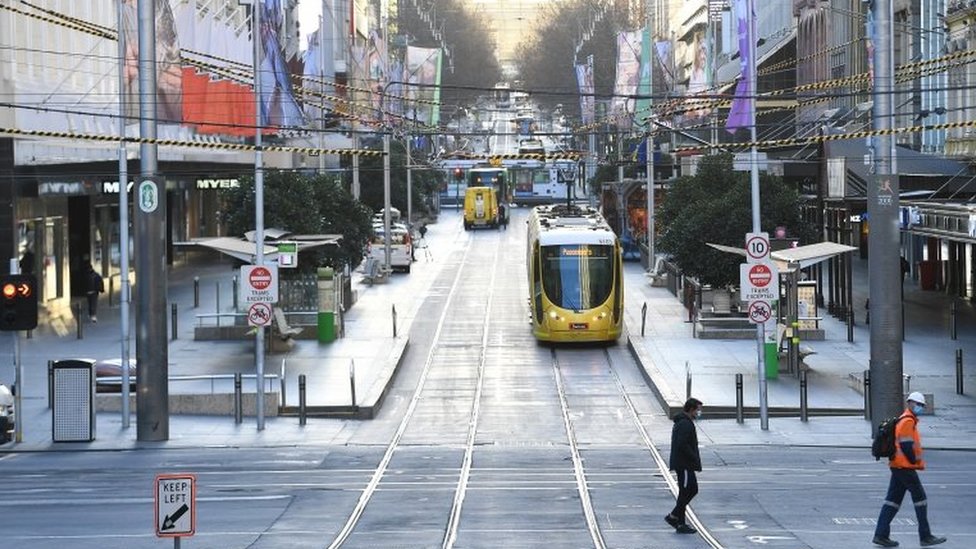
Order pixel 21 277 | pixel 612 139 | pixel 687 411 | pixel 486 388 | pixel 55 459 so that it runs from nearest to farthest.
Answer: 1. pixel 687 411
2. pixel 55 459
3. pixel 21 277
4. pixel 486 388
5. pixel 612 139

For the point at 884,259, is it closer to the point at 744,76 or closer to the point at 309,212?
the point at 744,76

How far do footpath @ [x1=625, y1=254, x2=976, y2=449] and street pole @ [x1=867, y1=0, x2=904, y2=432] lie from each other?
101 cm

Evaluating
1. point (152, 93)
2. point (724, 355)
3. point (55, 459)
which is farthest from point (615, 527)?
point (724, 355)

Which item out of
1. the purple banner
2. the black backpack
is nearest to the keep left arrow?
the black backpack

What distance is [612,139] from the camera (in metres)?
113

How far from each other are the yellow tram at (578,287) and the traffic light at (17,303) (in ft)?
58.2

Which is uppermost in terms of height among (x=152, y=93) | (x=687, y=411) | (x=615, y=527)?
(x=152, y=93)

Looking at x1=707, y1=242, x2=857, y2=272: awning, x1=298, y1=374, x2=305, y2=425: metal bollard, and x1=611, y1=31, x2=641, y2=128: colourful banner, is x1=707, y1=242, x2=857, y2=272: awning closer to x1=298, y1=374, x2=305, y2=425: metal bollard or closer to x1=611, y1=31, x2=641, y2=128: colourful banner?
x1=298, y1=374, x2=305, y2=425: metal bollard

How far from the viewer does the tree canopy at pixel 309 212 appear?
5131cm

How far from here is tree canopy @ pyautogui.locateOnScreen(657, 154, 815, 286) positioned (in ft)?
163

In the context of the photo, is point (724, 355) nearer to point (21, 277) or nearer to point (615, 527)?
point (21, 277)

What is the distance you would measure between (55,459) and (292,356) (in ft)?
47.4

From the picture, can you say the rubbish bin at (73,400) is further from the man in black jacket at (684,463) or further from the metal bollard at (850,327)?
the metal bollard at (850,327)

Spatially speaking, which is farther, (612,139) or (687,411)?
(612,139)
